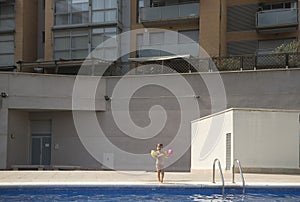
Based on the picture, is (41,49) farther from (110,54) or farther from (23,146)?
(23,146)

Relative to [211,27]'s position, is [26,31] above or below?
above

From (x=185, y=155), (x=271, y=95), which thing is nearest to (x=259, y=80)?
(x=271, y=95)

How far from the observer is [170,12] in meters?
34.5

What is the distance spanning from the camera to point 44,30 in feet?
129

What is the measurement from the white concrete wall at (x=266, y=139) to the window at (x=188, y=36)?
16.5m

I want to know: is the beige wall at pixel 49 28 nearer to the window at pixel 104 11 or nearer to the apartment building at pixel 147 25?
the apartment building at pixel 147 25

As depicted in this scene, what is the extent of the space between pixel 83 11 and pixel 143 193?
24585 mm

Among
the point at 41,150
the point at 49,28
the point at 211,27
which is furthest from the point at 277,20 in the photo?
the point at 41,150

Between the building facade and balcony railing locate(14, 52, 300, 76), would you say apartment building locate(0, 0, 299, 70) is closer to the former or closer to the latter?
the building facade

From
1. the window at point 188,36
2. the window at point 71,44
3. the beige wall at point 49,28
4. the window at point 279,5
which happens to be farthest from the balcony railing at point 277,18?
the beige wall at point 49,28

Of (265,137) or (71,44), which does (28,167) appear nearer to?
(71,44)

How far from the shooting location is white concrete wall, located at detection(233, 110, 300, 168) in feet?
59.1

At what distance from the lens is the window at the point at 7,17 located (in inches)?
1497

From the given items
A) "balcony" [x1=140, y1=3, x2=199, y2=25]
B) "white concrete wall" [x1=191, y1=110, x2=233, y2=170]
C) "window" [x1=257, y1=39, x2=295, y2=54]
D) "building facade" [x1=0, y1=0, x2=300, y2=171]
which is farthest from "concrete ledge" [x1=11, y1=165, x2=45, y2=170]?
"window" [x1=257, y1=39, x2=295, y2=54]
